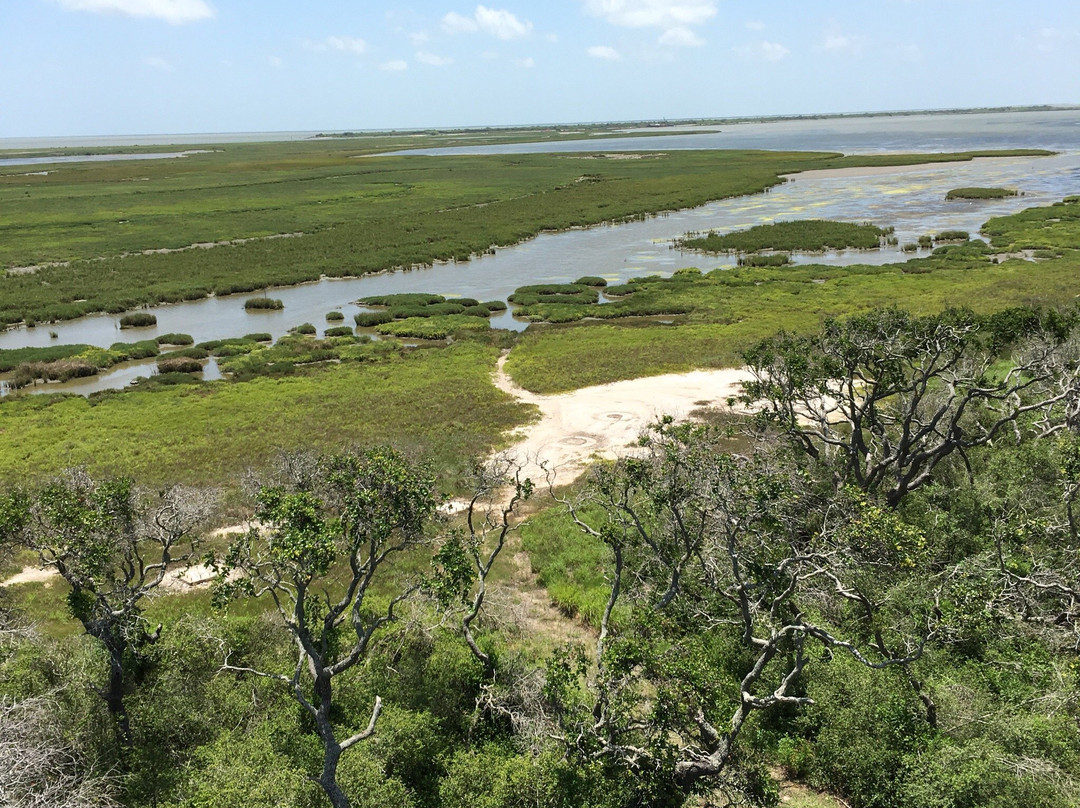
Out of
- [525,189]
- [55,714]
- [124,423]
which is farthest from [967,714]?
[525,189]

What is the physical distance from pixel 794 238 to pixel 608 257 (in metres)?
19.4

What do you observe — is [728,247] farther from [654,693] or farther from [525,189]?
[654,693]

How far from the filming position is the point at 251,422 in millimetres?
31812

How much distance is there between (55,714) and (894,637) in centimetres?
1664

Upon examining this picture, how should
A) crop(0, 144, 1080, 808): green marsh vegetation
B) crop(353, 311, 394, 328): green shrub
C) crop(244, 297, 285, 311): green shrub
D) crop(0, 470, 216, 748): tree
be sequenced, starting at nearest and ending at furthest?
1. crop(0, 144, 1080, 808): green marsh vegetation
2. crop(0, 470, 216, 748): tree
3. crop(353, 311, 394, 328): green shrub
4. crop(244, 297, 285, 311): green shrub

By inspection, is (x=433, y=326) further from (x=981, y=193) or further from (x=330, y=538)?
(x=981, y=193)

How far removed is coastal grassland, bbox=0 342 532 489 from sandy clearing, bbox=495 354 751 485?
4.60 ft

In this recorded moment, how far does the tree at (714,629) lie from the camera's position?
11.5 meters

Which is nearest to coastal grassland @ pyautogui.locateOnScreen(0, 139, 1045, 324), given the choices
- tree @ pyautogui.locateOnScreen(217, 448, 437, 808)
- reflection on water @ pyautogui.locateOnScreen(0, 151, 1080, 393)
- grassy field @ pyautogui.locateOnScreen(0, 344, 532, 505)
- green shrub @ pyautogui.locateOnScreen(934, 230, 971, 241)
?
reflection on water @ pyautogui.locateOnScreen(0, 151, 1080, 393)

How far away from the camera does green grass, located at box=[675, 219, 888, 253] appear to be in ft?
221

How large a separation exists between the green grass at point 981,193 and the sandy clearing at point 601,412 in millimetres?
76984

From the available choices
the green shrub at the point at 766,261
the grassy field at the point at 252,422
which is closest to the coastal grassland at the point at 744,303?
the green shrub at the point at 766,261

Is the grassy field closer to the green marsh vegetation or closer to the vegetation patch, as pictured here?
the vegetation patch

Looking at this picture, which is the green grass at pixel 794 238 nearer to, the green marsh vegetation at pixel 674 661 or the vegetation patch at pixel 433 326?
the vegetation patch at pixel 433 326
